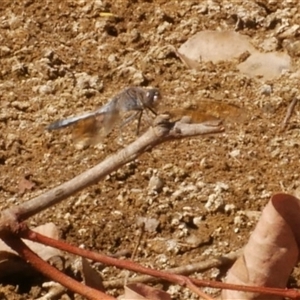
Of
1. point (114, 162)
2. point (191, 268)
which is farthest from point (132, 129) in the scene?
point (114, 162)

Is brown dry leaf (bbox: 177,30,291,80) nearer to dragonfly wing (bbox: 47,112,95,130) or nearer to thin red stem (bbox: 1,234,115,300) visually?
dragonfly wing (bbox: 47,112,95,130)

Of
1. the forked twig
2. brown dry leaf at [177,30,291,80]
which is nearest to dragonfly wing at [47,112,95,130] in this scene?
brown dry leaf at [177,30,291,80]

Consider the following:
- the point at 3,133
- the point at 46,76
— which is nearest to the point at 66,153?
the point at 3,133

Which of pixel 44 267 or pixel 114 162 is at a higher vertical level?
pixel 114 162

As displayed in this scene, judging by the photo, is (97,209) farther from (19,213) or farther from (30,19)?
(30,19)

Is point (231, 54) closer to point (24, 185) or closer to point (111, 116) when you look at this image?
point (111, 116)
